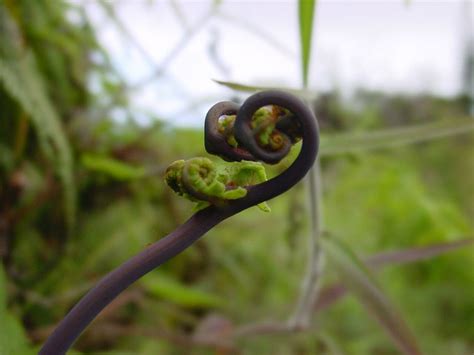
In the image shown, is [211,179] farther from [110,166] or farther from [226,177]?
[110,166]

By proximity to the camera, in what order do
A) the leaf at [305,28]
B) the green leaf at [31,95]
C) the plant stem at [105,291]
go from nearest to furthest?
the plant stem at [105,291] < the leaf at [305,28] < the green leaf at [31,95]

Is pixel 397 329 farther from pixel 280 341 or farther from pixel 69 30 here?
pixel 69 30

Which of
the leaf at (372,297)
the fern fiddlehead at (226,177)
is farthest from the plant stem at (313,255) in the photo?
the fern fiddlehead at (226,177)

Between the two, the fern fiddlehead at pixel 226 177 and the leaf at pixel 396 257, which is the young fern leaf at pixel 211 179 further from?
the leaf at pixel 396 257

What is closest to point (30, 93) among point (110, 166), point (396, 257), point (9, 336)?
point (110, 166)

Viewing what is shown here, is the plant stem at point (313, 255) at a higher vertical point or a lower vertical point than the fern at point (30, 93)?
lower

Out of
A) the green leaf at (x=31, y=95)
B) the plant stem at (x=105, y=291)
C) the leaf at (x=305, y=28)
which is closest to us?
the plant stem at (x=105, y=291)

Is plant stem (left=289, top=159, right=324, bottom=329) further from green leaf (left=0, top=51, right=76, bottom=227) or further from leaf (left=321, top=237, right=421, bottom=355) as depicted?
green leaf (left=0, top=51, right=76, bottom=227)

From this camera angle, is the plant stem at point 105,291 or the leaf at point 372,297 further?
the leaf at point 372,297

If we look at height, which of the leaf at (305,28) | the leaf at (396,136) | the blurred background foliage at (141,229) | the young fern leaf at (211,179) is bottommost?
the blurred background foliage at (141,229)
